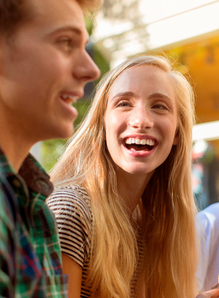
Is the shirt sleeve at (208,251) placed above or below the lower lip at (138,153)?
below

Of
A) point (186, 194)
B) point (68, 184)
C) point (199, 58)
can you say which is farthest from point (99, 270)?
point (199, 58)

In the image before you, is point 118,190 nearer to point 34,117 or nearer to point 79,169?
point 79,169

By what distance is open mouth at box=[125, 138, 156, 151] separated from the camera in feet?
5.56

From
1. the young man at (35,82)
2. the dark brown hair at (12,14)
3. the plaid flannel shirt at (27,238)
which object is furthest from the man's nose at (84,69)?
the plaid flannel shirt at (27,238)

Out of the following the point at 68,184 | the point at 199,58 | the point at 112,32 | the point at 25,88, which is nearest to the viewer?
the point at 25,88

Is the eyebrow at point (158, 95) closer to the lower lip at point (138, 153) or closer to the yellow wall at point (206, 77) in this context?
the lower lip at point (138, 153)

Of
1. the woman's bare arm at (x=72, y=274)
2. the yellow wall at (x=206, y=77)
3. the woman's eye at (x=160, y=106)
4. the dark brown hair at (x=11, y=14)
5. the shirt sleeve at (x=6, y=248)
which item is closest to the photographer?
the shirt sleeve at (x=6, y=248)

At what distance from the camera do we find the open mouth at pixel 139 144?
1693 millimetres

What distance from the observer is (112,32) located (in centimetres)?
632

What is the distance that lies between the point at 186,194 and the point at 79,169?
0.62 m

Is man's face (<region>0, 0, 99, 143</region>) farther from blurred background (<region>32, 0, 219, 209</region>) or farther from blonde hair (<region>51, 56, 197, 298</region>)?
blurred background (<region>32, 0, 219, 209</region>)

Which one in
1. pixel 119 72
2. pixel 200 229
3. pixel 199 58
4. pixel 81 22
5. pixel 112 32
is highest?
pixel 112 32

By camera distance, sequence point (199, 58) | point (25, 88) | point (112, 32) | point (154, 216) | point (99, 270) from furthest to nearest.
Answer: point (112, 32) < point (199, 58) < point (154, 216) < point (99, 270) < point (25, 88)

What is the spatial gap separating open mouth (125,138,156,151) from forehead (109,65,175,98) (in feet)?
0.73
